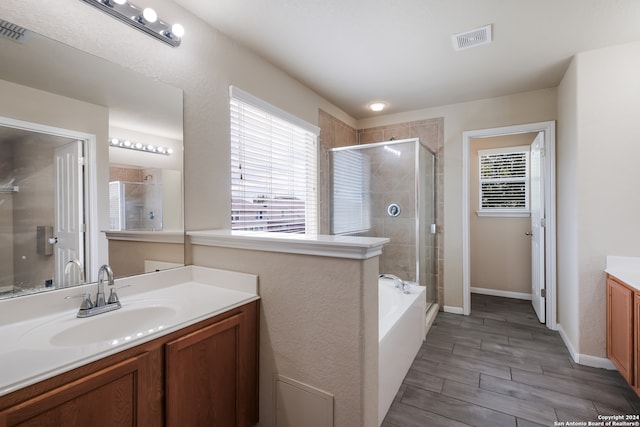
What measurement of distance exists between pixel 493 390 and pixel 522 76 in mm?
2647

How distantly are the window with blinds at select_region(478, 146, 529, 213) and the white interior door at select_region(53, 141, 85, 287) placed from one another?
443cm

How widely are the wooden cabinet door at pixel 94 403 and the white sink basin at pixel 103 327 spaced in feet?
0.36

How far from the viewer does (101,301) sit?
51.9 inches

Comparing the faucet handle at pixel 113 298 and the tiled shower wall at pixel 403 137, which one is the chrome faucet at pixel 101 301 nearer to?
the faucet handle at pixel 113 298

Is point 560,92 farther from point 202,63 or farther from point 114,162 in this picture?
point 114,162

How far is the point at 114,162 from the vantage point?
1485 mm

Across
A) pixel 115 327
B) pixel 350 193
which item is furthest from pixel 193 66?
pixel 350 193

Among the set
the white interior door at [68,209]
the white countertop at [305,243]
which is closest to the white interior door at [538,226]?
the white countertop at [305,243]

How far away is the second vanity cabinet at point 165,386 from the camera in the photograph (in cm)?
83

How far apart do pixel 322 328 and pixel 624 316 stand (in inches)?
79.2

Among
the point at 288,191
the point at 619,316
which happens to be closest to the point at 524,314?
the point at 619,316

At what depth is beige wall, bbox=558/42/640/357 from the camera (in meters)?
2.09

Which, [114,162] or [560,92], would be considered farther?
[560,92]

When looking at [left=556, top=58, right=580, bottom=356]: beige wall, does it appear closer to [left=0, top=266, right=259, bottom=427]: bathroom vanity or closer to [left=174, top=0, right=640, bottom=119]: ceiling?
[left=174, top=0, right=640, bottom=119]: ceiling
